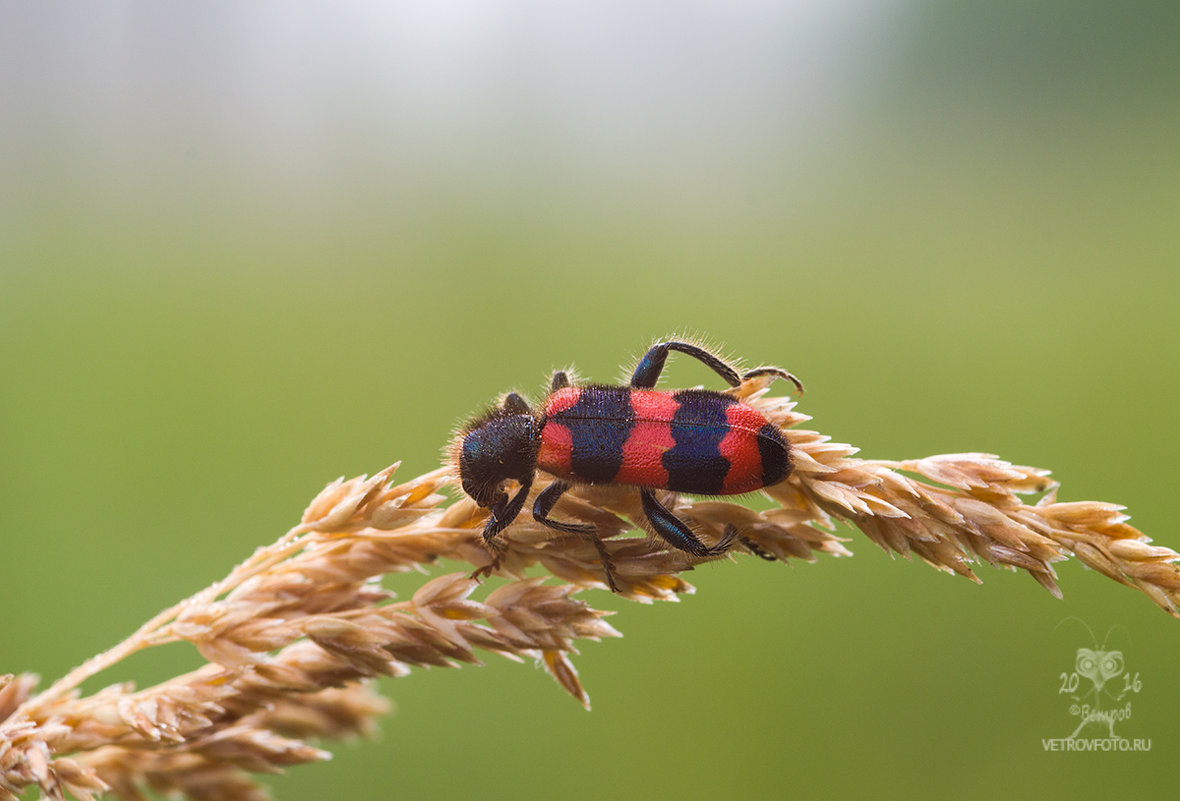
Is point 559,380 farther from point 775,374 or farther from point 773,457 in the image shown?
point 773,457

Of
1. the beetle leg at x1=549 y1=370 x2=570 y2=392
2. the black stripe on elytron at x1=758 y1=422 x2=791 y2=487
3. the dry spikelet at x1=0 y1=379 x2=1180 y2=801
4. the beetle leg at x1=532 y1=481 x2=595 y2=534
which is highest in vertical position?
the beetle leg at x1=549 y1=370 x2=570 y2=392

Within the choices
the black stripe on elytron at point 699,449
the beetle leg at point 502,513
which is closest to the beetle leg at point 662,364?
the black stripe on elytron at point 699,449

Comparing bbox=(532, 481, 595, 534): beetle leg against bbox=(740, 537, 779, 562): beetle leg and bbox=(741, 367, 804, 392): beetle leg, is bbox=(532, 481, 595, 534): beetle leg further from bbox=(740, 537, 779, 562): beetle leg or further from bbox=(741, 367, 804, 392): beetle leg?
bbox=(741, 367, 804, 392): beetle leg

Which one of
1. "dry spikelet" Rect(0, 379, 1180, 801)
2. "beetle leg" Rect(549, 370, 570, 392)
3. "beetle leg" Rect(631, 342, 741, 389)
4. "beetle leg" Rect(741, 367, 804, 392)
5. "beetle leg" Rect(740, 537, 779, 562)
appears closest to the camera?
"dry spikelet" Rect(0, 379, 1180, 801)

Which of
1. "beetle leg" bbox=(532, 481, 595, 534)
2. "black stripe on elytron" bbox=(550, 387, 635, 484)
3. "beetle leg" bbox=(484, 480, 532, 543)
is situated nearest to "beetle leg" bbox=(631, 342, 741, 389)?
"black stripe on elytron" bbox=(550, 387, 635, 484)

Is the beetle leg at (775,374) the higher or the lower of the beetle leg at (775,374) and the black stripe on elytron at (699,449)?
the higher

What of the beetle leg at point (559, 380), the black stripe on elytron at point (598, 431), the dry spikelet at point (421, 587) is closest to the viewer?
the dry spikelet at point (421, 587)

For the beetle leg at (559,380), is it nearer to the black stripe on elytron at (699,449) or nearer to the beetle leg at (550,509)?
the beetle leg at (550,509)

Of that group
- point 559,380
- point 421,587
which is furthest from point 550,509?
point 559,380
